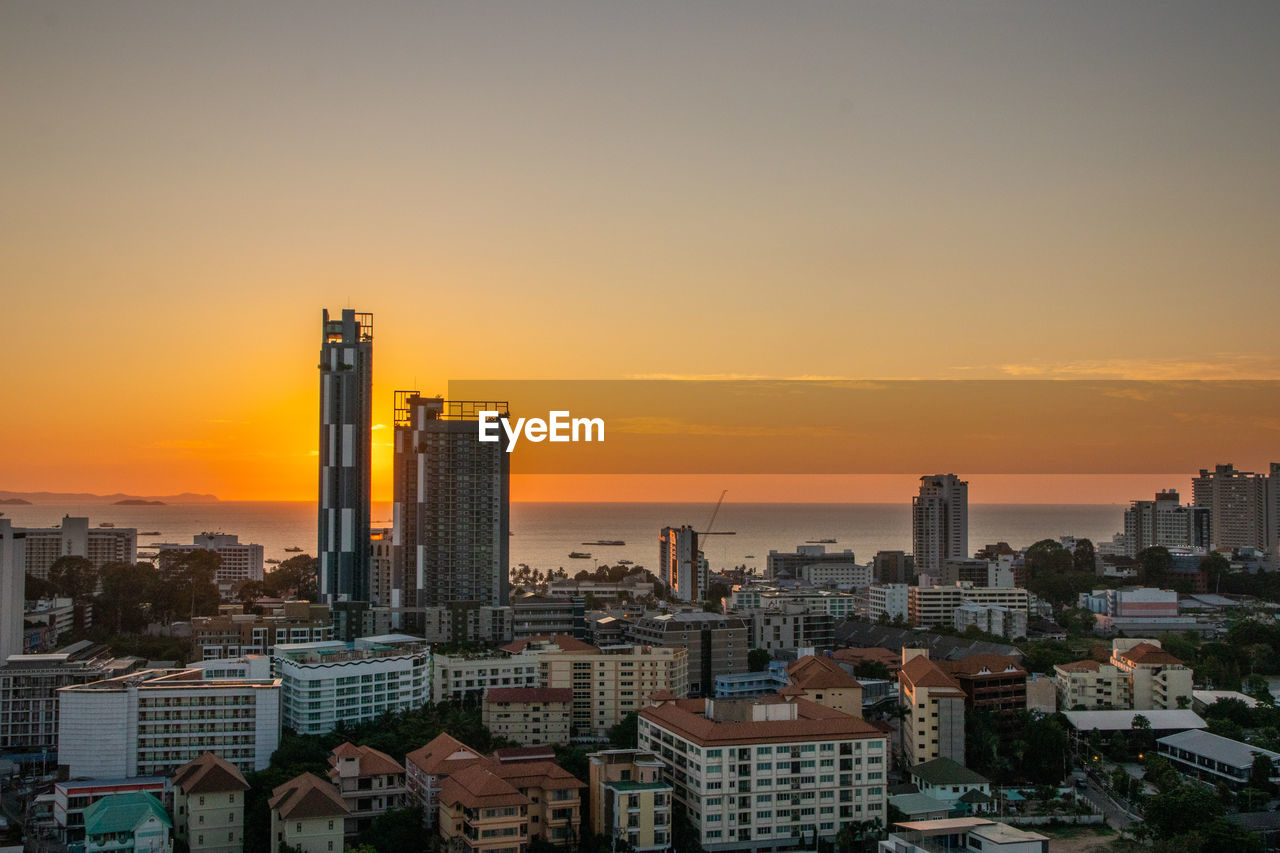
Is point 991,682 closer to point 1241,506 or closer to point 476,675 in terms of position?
point 476,675

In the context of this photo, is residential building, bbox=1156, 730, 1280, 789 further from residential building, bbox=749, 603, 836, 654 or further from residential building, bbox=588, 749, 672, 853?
residential building, bbox=749, 603, 836, 654

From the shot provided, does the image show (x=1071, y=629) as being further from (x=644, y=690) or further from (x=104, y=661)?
(x=104, y=661)

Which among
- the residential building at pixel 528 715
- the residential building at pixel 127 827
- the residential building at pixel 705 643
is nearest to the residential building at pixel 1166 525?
the residential building at pixel 705 643

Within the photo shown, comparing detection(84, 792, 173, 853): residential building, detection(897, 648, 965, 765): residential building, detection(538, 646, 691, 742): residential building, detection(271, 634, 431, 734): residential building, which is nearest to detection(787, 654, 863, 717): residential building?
detection(897, 648, 965, 765): residential building

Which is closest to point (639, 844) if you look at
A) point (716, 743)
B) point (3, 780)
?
point (716, 743)

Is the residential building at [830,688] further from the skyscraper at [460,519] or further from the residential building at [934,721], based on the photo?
the skyscraper at [460,519]

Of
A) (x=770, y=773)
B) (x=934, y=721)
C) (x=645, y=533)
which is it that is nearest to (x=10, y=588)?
(x=770, y=773)
